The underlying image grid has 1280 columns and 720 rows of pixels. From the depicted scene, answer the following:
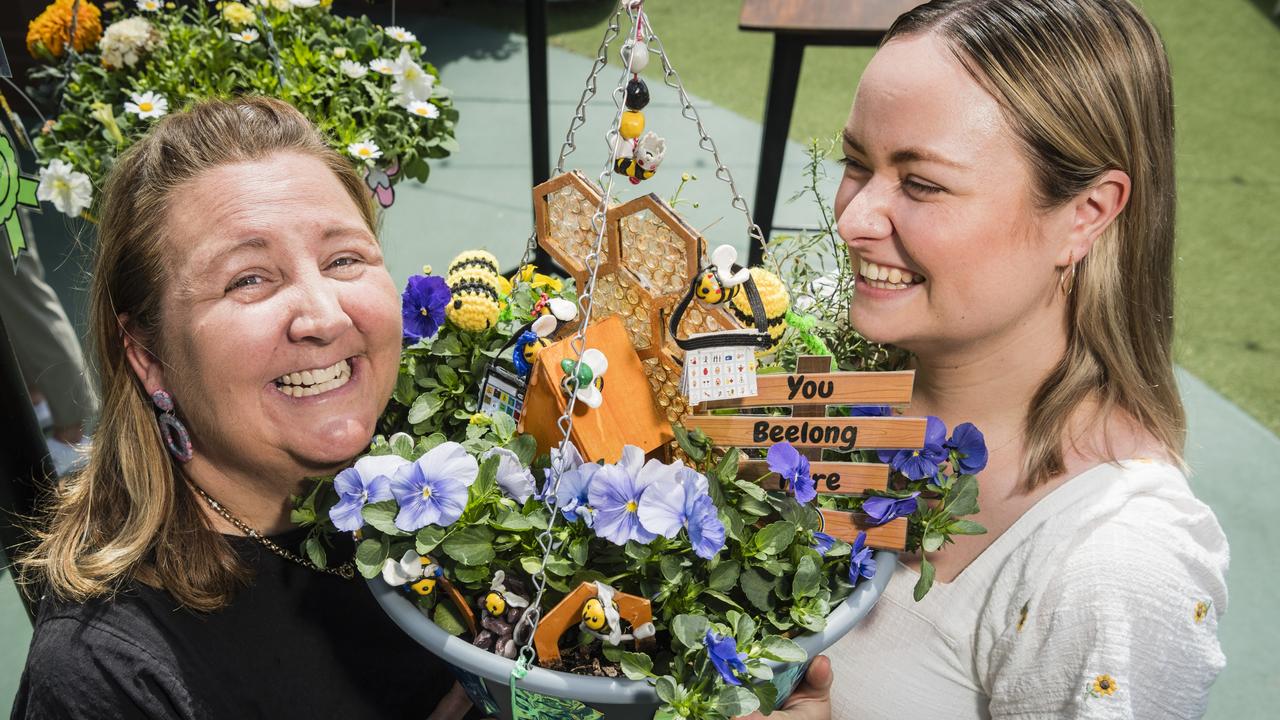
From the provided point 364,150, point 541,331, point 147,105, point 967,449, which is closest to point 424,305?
point 541,331

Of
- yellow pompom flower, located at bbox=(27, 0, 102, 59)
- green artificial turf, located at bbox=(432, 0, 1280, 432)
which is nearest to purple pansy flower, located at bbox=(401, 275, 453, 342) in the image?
yellow pompom flower, located at bbox=(27, 0, 102, 59)

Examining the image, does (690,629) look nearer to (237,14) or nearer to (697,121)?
(697,121)

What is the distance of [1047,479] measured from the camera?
125 centimetres

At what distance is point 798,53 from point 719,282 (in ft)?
5.86

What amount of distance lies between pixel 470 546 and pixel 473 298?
0.41 m

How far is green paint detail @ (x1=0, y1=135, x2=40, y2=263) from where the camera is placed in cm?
130

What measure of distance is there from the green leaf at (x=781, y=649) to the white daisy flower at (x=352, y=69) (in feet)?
5.37

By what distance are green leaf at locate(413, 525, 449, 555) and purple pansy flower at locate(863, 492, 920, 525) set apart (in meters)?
0.48

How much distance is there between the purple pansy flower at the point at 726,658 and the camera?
0.85 metres

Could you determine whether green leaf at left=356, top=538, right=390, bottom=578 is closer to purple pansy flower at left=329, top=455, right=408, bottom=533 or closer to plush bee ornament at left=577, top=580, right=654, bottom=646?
purple pansy flower at left=329, top=455, right=408, bottom=533

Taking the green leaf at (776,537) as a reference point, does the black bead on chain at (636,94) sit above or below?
above

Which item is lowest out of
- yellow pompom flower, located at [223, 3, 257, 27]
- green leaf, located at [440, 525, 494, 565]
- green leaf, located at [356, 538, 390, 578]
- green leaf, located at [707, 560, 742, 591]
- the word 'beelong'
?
green leaf, located at [707, 560, 742, 591]

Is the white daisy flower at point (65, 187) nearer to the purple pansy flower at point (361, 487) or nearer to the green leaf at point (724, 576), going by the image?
the purple pansy flower at point (361, 487)

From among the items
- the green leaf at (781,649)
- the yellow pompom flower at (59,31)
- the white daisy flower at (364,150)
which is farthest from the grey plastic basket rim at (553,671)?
the yellow pompom flower at (59,31)
